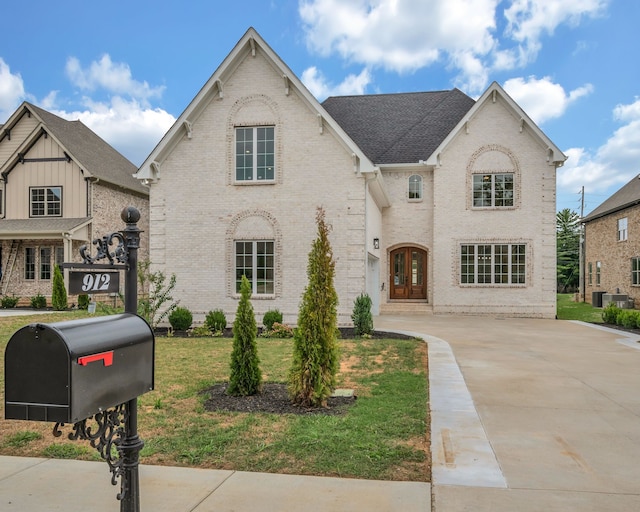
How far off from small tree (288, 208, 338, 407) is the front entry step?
15.0 m

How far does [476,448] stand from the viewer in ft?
15.9

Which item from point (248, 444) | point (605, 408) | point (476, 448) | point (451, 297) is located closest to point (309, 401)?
point (248, 444)

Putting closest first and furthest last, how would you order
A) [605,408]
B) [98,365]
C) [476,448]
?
[98,365] < [476,448] < [605,408]

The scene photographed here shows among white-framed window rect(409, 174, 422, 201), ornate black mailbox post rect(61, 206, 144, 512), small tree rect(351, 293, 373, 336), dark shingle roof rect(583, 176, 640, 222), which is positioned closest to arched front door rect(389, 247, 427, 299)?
white-framed window rect(409, 174, 422, 201)

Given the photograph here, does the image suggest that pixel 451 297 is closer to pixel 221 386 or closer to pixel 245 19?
pixel 245 19

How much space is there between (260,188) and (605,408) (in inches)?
483

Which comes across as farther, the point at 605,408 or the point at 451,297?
the point at 451,297

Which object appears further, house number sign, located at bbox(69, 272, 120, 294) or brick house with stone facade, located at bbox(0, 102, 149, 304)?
brick house with stone facade, located at bbox(0, 102, 149, 304)

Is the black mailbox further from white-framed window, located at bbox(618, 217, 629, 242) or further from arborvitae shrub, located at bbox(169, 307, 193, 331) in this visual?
white-framed window, located at bbox(618, 217, 629, 242)

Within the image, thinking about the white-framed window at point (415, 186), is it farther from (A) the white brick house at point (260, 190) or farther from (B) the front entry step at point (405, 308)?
(B) the front entry step at point (405, 308)

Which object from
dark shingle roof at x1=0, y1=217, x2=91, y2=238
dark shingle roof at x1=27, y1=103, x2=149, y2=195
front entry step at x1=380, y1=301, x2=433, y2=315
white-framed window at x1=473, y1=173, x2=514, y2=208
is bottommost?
front entry step at x1=380, y1=301, x2=433, y2=315

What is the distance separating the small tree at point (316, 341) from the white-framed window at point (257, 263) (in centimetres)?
982

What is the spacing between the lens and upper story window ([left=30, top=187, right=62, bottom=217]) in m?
24.7

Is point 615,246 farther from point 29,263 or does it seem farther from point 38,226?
point 29,263
